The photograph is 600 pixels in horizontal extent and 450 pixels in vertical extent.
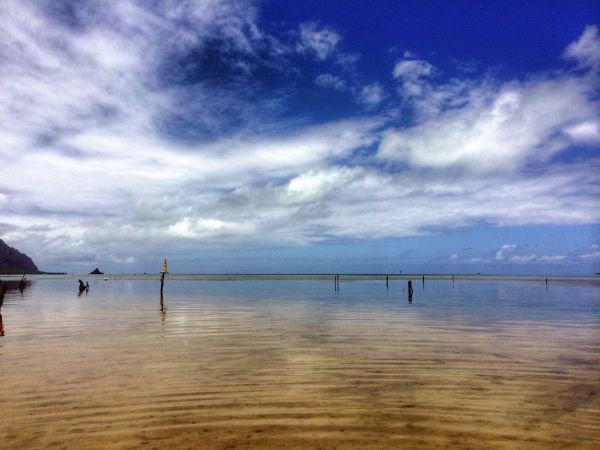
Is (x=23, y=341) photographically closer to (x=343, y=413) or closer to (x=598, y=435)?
(x=343, y=413)

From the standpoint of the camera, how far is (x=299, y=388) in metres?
11.7

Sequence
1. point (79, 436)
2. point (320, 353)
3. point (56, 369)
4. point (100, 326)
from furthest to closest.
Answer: point (100, 326) < point (320, 353) < point (56, 369) < point (79, 436)

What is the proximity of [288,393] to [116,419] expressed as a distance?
430cm

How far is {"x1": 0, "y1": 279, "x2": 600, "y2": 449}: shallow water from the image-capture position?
854 cm

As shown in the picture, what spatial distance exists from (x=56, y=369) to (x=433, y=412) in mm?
12430

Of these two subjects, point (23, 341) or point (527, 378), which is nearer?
point (527, 378)

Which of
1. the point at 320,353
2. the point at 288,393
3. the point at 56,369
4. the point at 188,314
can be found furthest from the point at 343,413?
the point at 188,314

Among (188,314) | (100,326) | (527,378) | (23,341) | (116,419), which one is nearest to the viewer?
(116,419)

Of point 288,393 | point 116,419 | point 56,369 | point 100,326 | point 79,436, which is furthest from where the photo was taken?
point 100,326

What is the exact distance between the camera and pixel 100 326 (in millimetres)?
25188

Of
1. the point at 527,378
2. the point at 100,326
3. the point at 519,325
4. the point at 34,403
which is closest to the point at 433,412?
the point at 527,378

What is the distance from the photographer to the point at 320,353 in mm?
16766

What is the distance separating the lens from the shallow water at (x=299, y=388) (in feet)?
28.0

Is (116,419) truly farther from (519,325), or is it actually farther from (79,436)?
(519,325)
